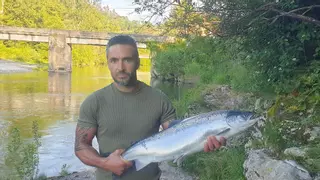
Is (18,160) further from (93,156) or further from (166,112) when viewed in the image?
(166,112)

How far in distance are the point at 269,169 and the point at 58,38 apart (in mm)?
46213

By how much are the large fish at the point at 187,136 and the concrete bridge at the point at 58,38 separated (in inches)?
1804

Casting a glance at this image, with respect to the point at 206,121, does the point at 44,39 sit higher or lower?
lower

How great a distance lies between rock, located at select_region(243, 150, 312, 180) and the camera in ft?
14.8

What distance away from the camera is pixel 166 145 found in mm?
2553

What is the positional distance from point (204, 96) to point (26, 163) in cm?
545

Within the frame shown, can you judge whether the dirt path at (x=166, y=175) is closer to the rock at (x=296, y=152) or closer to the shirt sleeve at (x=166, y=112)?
the rock at (x=296, y=152)

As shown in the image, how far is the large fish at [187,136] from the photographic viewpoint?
2449 millimetres

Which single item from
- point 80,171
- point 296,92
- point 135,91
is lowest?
point 80,171

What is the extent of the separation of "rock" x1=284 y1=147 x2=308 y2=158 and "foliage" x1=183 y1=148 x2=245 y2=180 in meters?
0.97

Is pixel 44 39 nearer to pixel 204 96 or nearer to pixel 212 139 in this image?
pixel 204 96

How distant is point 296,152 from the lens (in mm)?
4934

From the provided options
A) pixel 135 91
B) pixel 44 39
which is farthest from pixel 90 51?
pixel 135 91

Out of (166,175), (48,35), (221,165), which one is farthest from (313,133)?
(48,35)
